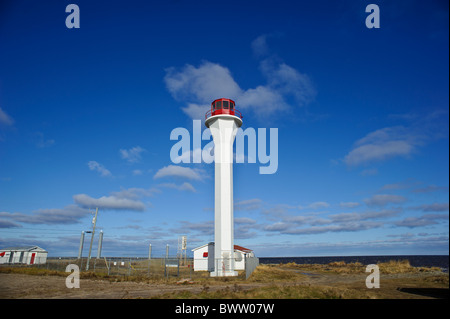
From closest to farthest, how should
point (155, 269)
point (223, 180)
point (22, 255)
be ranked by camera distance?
point (223, 180) → point (155, 269) → point (22, 255)

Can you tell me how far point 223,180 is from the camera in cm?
3120

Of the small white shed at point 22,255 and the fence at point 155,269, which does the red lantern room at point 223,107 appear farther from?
the small white shed at point 22,255

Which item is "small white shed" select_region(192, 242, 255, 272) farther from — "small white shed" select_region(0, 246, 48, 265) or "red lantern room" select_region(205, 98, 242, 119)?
"small white shed" select_region(0, 246, 48, 265)

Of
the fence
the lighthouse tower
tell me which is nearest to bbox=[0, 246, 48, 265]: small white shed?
the fence

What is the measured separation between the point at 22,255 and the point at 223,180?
161ft

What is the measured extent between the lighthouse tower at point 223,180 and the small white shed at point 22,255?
1695 inches

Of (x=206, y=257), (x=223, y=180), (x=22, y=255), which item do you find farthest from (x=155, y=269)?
(x=22, y=255)

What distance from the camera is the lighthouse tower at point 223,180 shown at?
2950 cm

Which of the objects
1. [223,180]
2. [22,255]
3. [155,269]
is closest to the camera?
[223,180]

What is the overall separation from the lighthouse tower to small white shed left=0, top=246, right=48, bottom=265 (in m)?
43.1

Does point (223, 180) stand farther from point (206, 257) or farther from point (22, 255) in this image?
point (22, 255)

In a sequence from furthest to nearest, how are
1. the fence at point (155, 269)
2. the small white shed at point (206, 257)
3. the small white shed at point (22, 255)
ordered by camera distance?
the small white shed at point (22, 255)
the small white shed at point (206, 257)
the fence at point (155, 269)

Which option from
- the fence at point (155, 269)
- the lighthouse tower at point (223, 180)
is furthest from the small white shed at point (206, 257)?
the lighthouse tower at point (223, 180)
